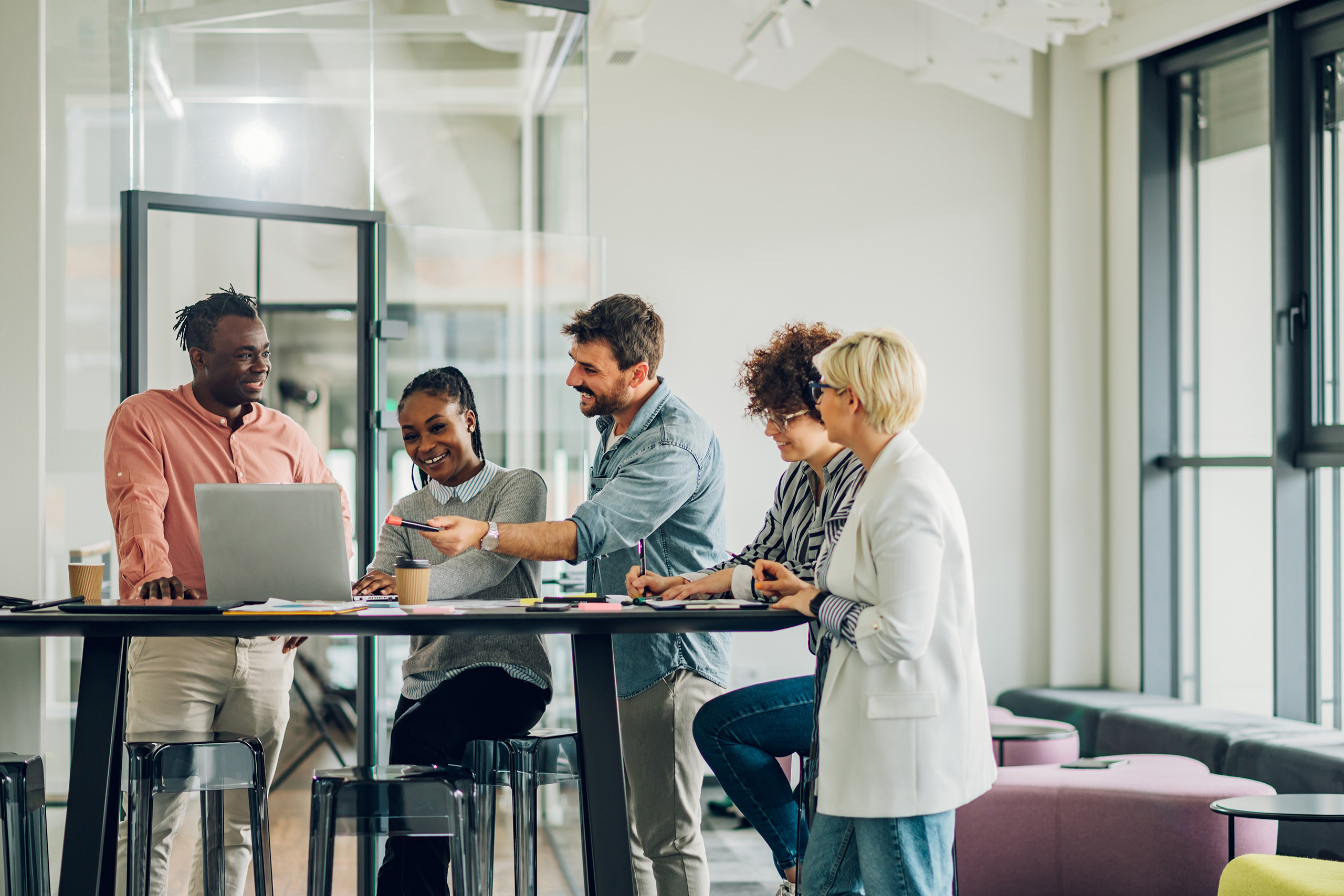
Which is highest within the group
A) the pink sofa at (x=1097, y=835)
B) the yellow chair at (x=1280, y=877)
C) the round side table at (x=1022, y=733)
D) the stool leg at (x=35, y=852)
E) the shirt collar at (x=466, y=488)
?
the shirt collar at (x=466, y=488)

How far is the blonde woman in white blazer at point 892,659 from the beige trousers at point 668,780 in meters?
0.43

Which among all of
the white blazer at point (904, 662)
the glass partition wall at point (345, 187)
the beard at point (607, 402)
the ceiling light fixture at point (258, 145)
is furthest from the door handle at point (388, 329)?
the white blazer at point (904, 662)

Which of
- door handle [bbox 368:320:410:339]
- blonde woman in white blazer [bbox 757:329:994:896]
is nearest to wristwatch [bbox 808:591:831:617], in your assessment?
blonde woman in white blazer [bbox 757:329:994:896]

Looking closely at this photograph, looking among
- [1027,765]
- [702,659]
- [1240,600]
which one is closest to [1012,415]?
[1240,600]

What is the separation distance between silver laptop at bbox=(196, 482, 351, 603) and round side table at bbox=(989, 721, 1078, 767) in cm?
243

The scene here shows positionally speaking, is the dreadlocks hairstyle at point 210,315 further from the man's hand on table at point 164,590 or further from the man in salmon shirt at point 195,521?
the man's hand on table at point 164,590

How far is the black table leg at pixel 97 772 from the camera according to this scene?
2.18m

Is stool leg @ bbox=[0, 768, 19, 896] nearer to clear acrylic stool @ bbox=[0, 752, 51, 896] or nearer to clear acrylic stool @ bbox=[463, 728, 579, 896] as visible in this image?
clear acrylic stool @ bbox=[0, 752, 51, 896]

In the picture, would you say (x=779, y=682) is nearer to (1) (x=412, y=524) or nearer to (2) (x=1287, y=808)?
(1) (x=412, y=524)

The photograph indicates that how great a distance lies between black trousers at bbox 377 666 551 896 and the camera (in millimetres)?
2445

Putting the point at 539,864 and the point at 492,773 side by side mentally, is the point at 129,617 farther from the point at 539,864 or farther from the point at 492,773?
the point at 539,864

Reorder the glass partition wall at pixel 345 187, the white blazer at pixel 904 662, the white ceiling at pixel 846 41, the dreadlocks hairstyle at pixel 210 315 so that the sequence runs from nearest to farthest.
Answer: the white blazer at pixel 904 662
the dreadlocks hairstyle at pixel 210 315
the glass partition wall at pixel 345 187
the white ceiling at pixel 846 41

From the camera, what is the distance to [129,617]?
6.89 feet

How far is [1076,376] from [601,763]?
11.7 ft
